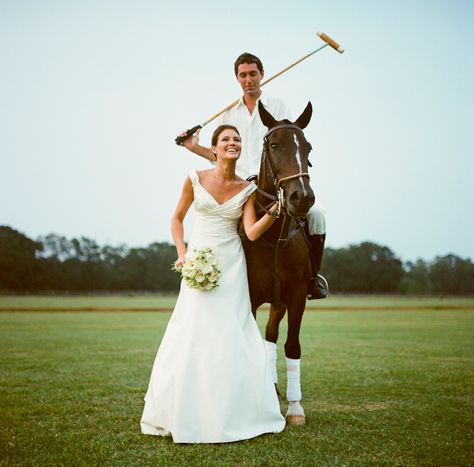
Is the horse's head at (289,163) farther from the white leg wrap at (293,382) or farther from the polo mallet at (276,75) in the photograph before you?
the white leg wrap at (293,382)

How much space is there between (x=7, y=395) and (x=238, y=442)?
4.62 meters

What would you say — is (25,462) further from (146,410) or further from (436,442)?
(436,442)

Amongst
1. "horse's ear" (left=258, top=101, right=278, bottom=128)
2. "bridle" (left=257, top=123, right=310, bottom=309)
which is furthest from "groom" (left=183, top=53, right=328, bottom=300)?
"horse's ear" (left=258, top=101, right=278, bottom=128)

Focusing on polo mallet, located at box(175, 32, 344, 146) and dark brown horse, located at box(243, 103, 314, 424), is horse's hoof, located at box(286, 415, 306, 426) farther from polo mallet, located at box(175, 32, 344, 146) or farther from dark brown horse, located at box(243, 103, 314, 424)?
polo mallet, located at box(175, 32, 344, 146)

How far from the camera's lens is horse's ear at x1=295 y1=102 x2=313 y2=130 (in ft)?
19.2

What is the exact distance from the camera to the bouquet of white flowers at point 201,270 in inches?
219

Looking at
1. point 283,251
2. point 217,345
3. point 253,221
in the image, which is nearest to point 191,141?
point 253,221

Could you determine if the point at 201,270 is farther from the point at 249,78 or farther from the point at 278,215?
the point at 249,78

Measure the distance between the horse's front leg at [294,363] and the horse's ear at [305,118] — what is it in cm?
223

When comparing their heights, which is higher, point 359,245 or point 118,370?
point 359,245

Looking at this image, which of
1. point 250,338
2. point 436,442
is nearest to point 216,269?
point 250,338

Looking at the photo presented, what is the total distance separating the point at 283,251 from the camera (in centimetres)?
Answer: 643

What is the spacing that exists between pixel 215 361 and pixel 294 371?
1.60 m

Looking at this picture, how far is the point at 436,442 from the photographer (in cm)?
544
